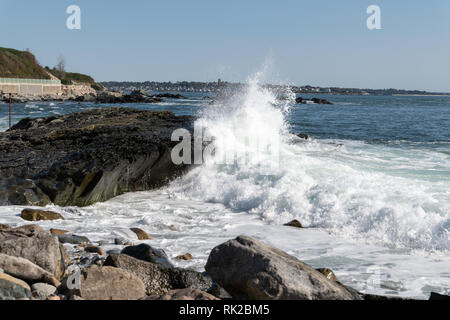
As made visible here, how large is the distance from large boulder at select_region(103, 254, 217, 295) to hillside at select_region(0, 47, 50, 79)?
8611 centimetres

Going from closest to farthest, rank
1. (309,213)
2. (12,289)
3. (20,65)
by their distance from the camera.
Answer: (12,289), (309,213), (20,65)

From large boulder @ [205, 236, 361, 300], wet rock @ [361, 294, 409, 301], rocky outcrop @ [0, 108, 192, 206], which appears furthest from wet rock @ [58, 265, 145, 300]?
rocky outcrop @ [0, 108, 192, 206]

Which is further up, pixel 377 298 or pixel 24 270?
pixel 24 270

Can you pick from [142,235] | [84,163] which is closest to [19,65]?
[84,163]

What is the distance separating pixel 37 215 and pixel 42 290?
394 centimetres

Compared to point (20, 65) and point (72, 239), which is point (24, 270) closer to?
point (72, 239)

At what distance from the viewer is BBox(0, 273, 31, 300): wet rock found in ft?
12.7

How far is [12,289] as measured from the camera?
3.93 meters

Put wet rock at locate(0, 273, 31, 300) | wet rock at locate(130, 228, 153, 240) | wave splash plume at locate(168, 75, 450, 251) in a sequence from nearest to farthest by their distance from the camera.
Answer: wet rock at locate(0, 273, 31, 300), wet rock at locate(130, 228, 153, 240), wave splash plume at locate(168, 75, 450, 251)

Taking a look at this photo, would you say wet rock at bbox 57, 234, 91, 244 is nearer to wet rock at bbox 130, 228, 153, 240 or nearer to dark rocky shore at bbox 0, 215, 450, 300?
wet rock at bbox 130, 228, 153, 240

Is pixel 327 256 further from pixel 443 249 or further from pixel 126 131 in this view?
pixel 126 131

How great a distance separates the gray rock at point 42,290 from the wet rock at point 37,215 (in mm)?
3765

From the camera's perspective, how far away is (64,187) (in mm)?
9102
